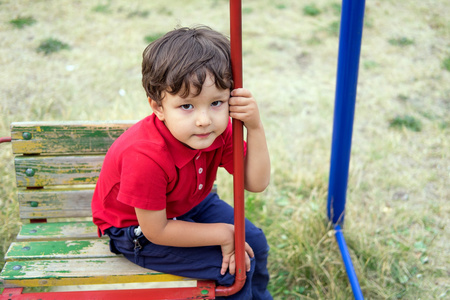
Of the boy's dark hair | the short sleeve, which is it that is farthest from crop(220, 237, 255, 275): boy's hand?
the boy's dark hair

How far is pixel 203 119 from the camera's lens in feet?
4.69

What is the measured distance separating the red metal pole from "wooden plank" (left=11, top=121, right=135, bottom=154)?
2.53 feet

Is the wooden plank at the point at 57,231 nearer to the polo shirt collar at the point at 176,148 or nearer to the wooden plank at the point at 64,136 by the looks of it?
the wooden plank at the point at 64,136

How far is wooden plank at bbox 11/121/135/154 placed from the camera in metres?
2.03

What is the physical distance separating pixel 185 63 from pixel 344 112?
3.55 ft

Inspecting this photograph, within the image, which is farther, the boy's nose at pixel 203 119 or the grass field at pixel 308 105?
the grass field at pixel 308 105

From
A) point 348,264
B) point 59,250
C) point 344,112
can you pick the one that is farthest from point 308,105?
point 59,250

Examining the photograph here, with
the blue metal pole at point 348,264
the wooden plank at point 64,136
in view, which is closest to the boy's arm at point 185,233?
the wooden plank at point 64,136

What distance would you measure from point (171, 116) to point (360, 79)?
336 cm

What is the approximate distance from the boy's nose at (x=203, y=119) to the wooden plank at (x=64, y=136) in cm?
72

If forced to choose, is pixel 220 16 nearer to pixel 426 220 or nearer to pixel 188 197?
pixel 426 220

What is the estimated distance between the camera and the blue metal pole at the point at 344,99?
6.81 feet

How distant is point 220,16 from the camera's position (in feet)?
18.3

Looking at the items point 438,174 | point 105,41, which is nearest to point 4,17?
point 105,41
